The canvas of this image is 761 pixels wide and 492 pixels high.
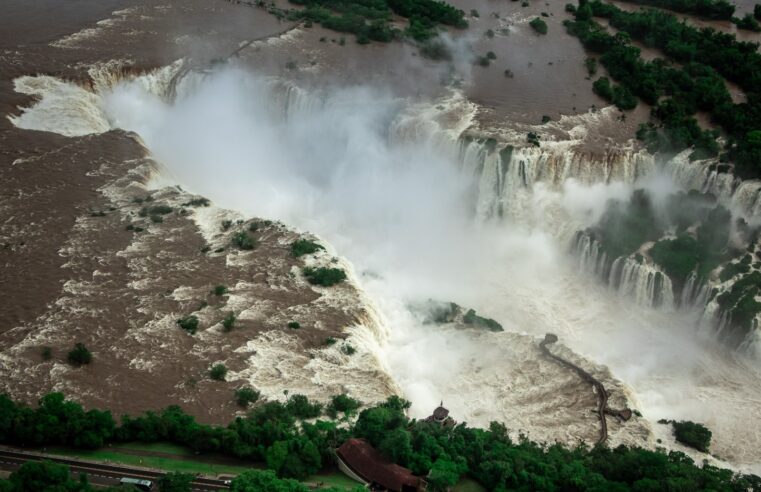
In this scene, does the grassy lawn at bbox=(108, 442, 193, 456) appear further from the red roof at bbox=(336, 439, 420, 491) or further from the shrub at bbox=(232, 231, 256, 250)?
the shrub at bbox=(232, 231, 256, 250)

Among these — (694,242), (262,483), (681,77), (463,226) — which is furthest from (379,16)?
(262,483)

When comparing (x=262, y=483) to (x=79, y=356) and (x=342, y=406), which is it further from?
(x=79, y=356)

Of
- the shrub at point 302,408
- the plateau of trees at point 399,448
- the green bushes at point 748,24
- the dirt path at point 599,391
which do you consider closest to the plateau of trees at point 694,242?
the dirt path at point 599,391

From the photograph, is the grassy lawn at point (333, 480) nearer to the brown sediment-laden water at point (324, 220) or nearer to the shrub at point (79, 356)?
the brown sediment-laden water at point (324, 220)

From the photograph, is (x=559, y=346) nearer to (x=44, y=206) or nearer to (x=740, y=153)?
(x=740, y=153)

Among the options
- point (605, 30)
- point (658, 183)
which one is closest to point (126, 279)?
point (658, 183)

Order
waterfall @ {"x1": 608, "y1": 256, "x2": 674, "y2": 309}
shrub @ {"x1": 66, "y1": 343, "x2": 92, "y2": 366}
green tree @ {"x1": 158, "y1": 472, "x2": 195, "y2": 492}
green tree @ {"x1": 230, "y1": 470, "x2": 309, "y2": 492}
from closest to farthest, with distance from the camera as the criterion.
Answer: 1. green tree @ {"x1": 230, "y1": 470, "x2": 309, "y2": 492}
2. green tree @ {"x1": 158, "y1": 472, "x2": 195, "y2": 492}
3. shrub @ {"x1": 66, "y1": 343, "x2": 92, "y2": 366}
4. waterfall @ {"x1": 608, "y1": 256, "x2": 674, "y2": 309}

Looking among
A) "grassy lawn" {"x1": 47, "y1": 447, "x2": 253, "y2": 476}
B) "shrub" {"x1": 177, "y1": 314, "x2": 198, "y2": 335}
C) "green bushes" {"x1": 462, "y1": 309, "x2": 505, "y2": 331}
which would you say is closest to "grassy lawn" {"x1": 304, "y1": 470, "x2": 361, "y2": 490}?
"grassy lawn" {"x1": 47, "y1": 447, "x2": 253, "y2": 476}
